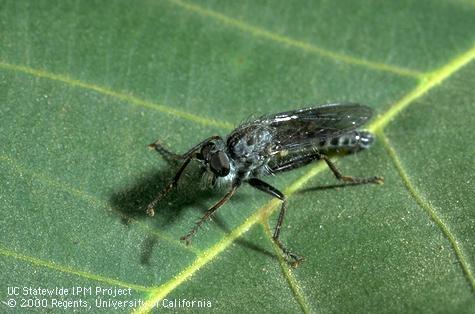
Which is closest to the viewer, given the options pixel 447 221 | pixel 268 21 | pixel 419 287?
pixel 419 287

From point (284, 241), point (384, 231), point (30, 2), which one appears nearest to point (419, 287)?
point (384, 231)

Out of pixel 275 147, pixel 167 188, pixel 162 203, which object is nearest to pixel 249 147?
pixel 275 147

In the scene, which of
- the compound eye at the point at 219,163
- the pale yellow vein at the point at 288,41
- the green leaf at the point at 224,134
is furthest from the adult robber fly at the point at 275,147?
the pale yellow vein at the point at 288,41

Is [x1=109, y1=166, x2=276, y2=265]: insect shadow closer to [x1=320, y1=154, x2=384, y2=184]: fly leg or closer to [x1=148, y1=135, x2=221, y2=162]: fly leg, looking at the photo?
[x1=148, y1=135, x2=221, y2=162]: fly leg

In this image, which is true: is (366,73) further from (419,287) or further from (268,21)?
(419,287)

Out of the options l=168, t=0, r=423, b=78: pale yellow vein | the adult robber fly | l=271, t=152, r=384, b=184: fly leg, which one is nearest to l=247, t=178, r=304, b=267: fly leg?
the adult robber fly

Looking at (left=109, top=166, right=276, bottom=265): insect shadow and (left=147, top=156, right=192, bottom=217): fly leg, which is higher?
(left=147, top=156, right=192, bottom=217): fly leg
